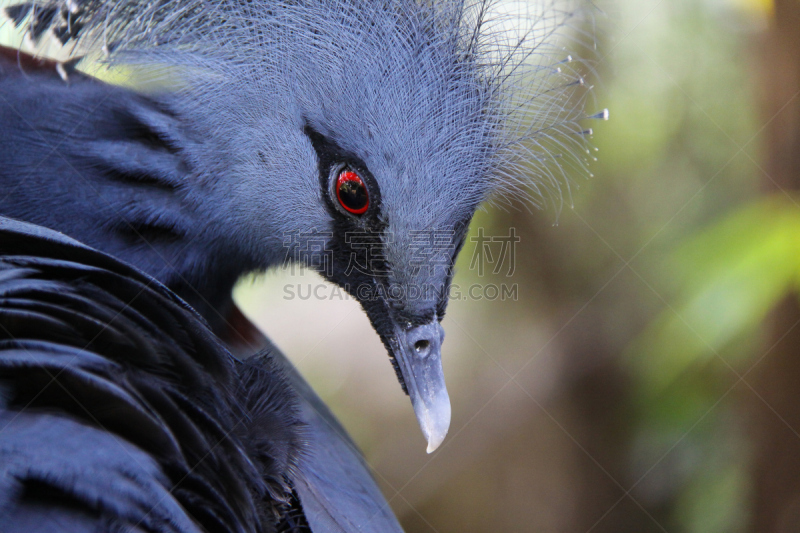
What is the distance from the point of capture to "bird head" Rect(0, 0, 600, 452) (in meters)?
1.36

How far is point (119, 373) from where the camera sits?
940mm

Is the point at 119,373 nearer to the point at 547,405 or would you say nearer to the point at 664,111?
the point at 547,405

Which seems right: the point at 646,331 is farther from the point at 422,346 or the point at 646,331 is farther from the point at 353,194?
the point at 353,194

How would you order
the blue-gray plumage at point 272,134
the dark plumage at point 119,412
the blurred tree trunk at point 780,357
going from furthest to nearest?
1. the blurred tree trunk at point 780,357
2. the blue-gray plumage at point 272,134
3. the dark plumage at point 119,412

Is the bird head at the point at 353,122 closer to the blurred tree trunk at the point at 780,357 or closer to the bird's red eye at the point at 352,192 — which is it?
the bird's red eye at the point at 352,192

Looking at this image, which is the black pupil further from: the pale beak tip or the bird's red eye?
the pale beak tip

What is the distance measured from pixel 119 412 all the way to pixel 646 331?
2.35 metres

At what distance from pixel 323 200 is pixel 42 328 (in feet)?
2.27

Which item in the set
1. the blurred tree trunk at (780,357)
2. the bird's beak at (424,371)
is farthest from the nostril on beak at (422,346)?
the blurred tree trunk at (780,357)

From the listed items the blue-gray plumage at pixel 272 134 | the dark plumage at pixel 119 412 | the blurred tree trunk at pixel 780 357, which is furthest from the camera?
the blurred tree trunk at pixel 780 357

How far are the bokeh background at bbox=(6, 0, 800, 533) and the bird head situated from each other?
0.92 metres

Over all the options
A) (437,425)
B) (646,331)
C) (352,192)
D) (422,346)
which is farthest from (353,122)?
(646,331)

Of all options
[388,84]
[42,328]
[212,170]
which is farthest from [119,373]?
[388,84]

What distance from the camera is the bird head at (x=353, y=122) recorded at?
1.36 m
